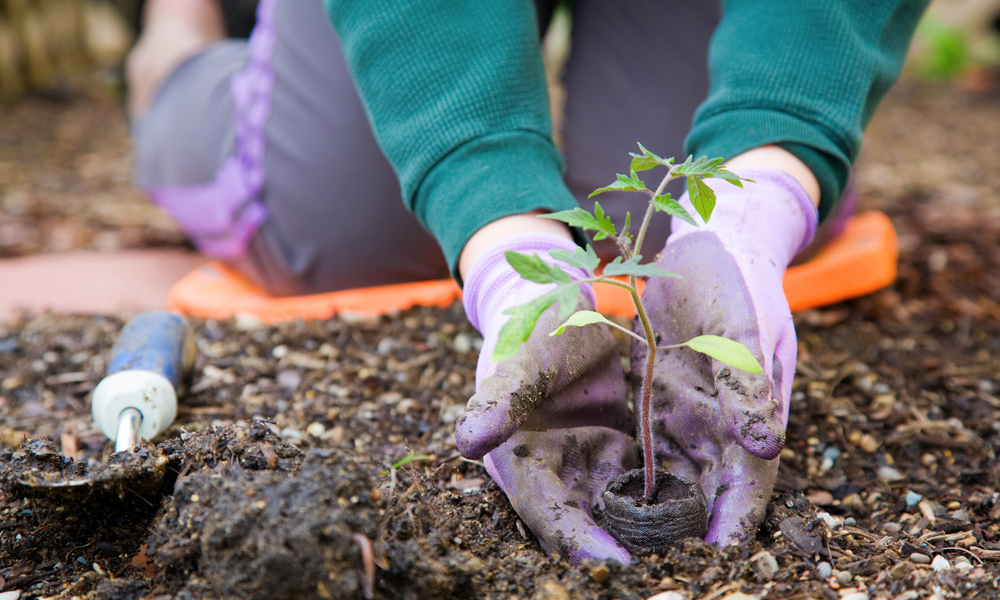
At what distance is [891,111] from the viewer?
4.41 metres

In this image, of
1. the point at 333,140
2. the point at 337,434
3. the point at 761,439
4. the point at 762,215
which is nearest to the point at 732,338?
the point at 761,439

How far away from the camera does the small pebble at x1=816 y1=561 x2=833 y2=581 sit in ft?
2.81

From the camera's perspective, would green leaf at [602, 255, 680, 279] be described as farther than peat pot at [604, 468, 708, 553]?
No

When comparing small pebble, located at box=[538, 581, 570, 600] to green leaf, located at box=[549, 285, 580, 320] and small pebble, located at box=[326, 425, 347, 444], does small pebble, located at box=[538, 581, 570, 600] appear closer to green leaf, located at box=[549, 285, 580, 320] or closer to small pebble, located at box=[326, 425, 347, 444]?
green leaf, located at box=[549, 285, 580, 320]

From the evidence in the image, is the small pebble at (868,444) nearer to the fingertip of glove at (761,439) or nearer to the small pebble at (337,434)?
the fingertip of glove at (761,439)

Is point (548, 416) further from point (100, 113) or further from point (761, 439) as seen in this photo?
point (100, 113)

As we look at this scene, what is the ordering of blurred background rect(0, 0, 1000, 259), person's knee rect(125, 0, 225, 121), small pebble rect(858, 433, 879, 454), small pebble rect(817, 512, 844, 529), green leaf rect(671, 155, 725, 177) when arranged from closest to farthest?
green leaf rect(671, 155, 725, 177) < small pebble rect(817, 512, 844, 529) < small pebble rect(858, 433, 879, 454) < person's knee rect(125, 0, 225, 121) < blurred background rect(0, 0, 1000, 259)

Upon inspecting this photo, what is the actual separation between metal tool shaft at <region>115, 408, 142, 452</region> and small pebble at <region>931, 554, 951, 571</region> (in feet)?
3.38

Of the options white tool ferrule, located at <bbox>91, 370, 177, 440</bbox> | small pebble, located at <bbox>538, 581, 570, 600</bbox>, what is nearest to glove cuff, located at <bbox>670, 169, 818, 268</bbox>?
small pebble, located at <bbox>538, 581, 570, 600</bbox>

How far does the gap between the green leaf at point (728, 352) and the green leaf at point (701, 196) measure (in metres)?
0.13

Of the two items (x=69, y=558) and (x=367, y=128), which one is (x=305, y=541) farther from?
(x=367, y=128)

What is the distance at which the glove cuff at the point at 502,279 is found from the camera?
1028mm

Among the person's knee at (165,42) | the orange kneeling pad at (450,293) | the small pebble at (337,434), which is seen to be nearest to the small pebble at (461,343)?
the orange kneeling pad at (450,293)

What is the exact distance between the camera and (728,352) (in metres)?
0.78
